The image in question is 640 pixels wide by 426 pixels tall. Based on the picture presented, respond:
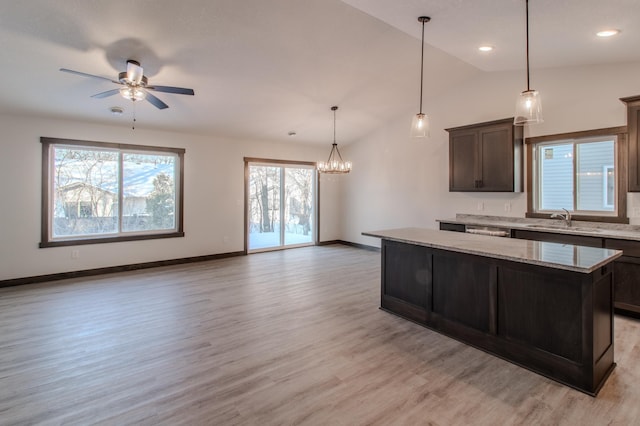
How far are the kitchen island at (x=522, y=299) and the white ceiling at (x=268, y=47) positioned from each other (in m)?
2.02

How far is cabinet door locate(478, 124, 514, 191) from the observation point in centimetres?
503

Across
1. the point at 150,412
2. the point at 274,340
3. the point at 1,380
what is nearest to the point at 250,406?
the point at 150,412

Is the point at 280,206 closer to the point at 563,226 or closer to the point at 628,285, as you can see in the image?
the point at 563,226

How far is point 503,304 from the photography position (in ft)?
9.21

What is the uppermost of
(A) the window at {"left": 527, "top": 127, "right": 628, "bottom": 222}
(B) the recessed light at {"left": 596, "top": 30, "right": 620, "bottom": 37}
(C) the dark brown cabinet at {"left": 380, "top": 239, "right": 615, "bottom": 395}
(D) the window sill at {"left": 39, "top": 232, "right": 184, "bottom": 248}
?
(B) the recessed light at {"left": 596, "top": 30, "right": 620, "bottom": 37}

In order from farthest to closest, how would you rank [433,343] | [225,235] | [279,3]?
[225,235]
[279,3]
[433,343]

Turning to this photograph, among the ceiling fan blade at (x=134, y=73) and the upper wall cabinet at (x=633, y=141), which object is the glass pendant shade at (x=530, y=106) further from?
the ceiling fan blade at (x=134, y=73)

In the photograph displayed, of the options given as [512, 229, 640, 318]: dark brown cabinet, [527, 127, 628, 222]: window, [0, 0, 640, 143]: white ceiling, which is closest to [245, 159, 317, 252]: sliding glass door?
[0, 0, 640, 143]: white ceiling

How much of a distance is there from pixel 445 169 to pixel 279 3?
4201 millimetres

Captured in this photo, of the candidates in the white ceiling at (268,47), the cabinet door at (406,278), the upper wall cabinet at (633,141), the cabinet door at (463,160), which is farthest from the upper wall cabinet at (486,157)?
the cabinet door at (406,278)

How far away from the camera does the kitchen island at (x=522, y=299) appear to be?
238 cm

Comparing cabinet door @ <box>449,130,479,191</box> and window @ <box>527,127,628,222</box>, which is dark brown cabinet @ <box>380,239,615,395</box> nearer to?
window @ <box>527,127,628,222</box>

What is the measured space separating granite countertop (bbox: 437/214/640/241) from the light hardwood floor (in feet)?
3.16

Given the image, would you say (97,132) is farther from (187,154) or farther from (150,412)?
(150,412)
